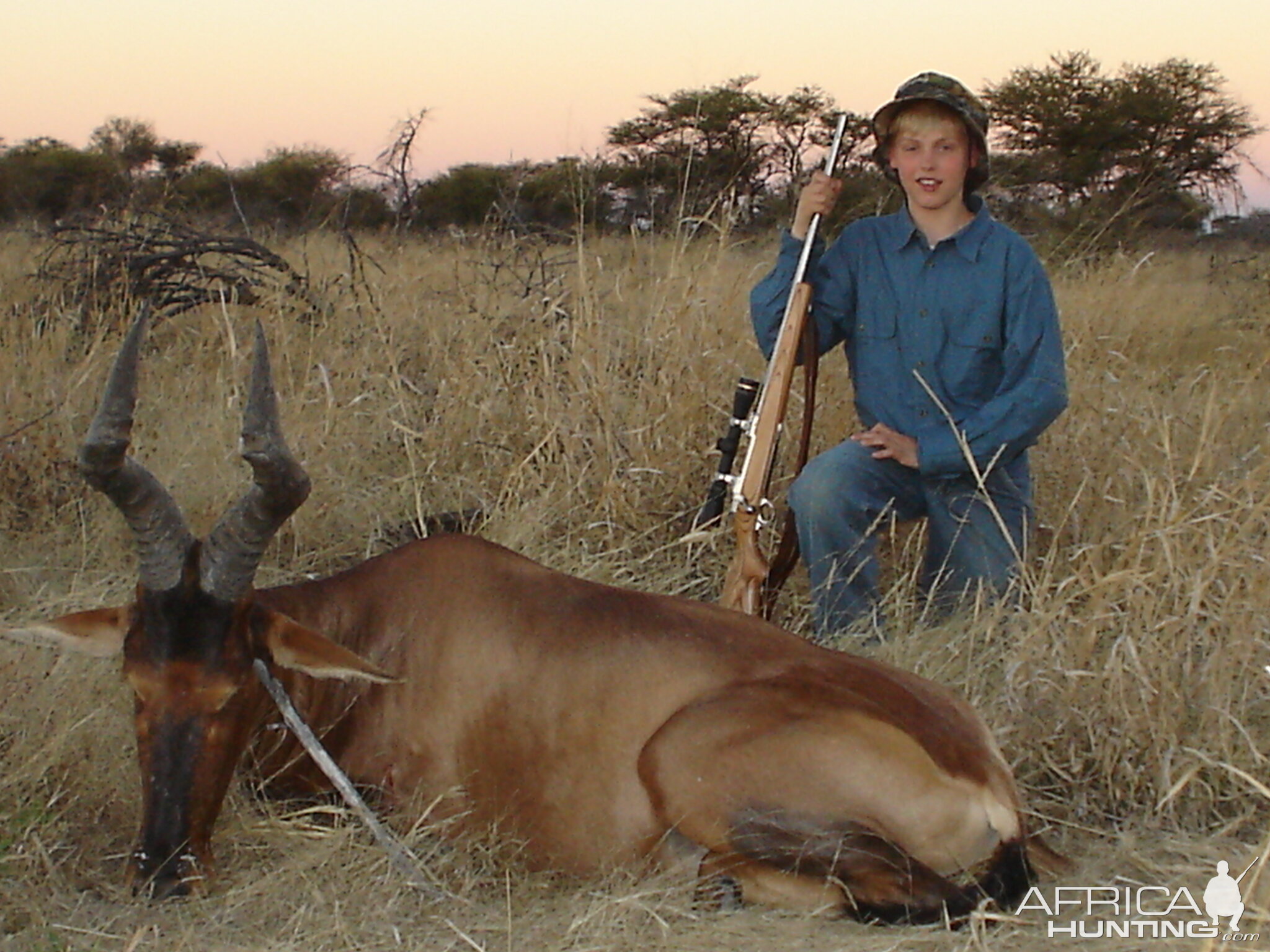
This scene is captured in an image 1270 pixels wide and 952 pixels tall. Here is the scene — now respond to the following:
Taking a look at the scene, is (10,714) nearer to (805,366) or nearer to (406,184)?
(805,366)

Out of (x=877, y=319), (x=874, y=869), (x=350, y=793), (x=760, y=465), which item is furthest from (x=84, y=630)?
(x=877, y=319)

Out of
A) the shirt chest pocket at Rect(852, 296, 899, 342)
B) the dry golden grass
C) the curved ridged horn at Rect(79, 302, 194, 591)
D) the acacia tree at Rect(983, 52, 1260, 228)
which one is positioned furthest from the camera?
the acacia tree at Rect(983, 52, 1260, 228)

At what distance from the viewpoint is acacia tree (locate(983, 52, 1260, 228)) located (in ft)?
54.5

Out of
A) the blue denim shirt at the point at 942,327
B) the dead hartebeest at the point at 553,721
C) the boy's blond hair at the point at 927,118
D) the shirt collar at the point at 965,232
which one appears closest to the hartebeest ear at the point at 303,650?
the dead hartebeest at the point at 553,721

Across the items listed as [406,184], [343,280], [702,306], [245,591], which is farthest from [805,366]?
[343,280]

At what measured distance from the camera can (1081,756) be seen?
12.2 feet

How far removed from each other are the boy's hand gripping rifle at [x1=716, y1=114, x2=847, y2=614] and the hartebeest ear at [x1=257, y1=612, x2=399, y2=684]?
5.02 ft

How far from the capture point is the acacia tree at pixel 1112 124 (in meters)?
16.6

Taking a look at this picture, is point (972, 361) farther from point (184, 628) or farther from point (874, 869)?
point (184, 628)

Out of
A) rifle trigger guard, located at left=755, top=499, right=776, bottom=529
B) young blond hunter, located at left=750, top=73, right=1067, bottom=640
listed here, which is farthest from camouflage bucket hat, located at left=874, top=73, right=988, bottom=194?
rifle trigger guard, located at left=755, top=499, right=776, bottom=529

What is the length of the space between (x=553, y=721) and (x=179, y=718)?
2.76ft

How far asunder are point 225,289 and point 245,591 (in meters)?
4.96

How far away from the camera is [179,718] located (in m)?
3.01

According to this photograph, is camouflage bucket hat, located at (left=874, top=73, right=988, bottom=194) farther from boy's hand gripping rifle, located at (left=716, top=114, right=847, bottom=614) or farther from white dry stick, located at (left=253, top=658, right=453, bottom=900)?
white dry stick, located at (left=253, top=658, right=453, bottom=900)
